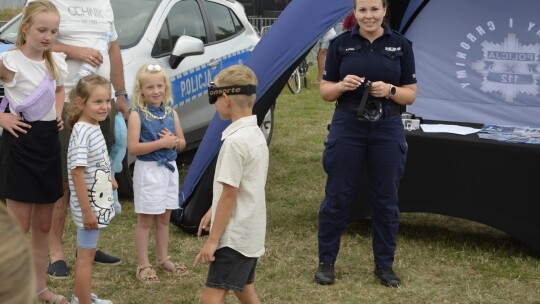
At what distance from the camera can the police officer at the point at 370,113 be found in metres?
4.29

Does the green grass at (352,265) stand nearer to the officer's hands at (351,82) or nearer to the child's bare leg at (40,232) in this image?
the child's bare leg at (40,232)

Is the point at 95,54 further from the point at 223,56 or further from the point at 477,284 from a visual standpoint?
the point at 223,56

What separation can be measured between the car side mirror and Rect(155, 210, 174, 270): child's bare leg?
7.21 feet

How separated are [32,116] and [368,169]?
1888 millimetres

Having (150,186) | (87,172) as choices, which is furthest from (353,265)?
(87,172)

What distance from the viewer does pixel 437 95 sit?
6.64 m

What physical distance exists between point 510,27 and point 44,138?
3893 mm

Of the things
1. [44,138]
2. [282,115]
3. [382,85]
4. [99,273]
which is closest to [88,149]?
[44,138]

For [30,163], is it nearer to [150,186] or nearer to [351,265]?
[150,186]

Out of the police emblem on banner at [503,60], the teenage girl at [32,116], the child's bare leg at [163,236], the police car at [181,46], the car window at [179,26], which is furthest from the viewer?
the car window at [179,26]

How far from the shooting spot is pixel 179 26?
7.20m

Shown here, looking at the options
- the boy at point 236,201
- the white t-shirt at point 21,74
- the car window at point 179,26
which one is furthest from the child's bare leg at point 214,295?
the car window at point 179,26

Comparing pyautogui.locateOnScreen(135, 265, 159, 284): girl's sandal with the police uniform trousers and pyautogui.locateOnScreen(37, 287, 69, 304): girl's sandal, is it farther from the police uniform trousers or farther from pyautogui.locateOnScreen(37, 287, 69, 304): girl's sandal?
the police uniform trousers

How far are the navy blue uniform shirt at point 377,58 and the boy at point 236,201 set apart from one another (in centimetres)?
115
